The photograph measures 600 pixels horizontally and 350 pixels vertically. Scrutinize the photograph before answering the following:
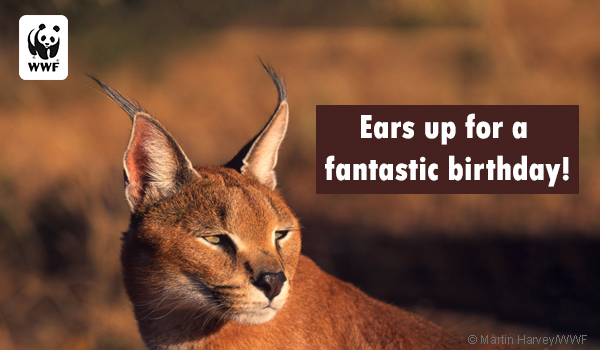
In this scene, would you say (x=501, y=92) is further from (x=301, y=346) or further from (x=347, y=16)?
(x=301, y=346)

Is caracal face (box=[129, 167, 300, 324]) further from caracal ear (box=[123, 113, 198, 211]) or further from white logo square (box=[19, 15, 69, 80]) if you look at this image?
white logo square (box=[19, 15, 69, 80])

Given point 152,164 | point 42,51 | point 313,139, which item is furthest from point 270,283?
point 313,139

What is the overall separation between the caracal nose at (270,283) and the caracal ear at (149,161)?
837 mm

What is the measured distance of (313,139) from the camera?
38.5 feet

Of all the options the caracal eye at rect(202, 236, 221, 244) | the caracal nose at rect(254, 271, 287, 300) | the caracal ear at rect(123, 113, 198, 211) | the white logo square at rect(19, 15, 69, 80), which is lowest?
the caracal nose at rect(254, 271, 287, 300)

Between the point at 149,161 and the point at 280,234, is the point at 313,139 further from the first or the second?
the point at 149,161

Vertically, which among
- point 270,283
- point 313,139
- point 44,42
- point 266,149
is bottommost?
point 270,283

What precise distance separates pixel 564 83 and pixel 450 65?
8.21 ft

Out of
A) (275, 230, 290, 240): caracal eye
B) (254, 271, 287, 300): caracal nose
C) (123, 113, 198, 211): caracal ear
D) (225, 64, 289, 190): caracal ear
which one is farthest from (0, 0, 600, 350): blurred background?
(254, 271, 287, 300): caracal nose

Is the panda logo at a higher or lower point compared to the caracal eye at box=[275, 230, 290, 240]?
higher

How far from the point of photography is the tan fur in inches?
123

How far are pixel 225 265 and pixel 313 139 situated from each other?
8745 mm

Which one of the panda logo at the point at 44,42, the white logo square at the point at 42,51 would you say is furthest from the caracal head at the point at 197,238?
the panda logo at the point at 44,42

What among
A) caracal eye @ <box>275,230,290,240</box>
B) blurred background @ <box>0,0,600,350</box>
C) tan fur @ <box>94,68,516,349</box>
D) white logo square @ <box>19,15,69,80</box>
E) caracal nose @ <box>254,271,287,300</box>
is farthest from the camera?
blurred background @ <box>0,0,600,350</box>
